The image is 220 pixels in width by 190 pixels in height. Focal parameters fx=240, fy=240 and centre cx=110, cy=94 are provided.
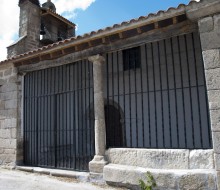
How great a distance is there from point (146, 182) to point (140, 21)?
282cm

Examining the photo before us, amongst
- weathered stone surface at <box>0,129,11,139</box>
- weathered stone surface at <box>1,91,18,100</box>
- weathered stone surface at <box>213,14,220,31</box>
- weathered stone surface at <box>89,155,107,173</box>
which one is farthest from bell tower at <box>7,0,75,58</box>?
weathered stone surface at <box>213,14,220,31</box>

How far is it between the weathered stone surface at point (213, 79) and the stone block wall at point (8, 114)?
16.6 ft

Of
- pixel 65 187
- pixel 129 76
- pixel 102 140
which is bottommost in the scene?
pixel 65 187

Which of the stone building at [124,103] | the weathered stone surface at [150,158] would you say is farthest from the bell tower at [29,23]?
the weathered stone surface at [150,158]

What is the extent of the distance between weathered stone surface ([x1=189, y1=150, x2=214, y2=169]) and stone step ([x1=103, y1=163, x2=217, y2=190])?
8 cm

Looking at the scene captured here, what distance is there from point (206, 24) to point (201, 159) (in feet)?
7.12

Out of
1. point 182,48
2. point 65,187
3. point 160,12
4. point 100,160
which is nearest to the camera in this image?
point 160,12

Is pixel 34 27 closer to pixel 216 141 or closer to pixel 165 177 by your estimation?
pixel 165 177

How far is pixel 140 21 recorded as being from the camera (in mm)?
4266

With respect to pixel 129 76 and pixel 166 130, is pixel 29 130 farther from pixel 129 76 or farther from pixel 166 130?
pixel 166 130

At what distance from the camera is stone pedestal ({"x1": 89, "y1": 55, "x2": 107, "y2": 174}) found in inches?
190

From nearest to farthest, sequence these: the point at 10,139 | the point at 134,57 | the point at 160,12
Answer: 1. the point at 160,12
2. the point at 10,139
3. the point at 134,57

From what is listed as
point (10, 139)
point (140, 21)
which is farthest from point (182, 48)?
point (10, 139)

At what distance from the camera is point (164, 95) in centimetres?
727
